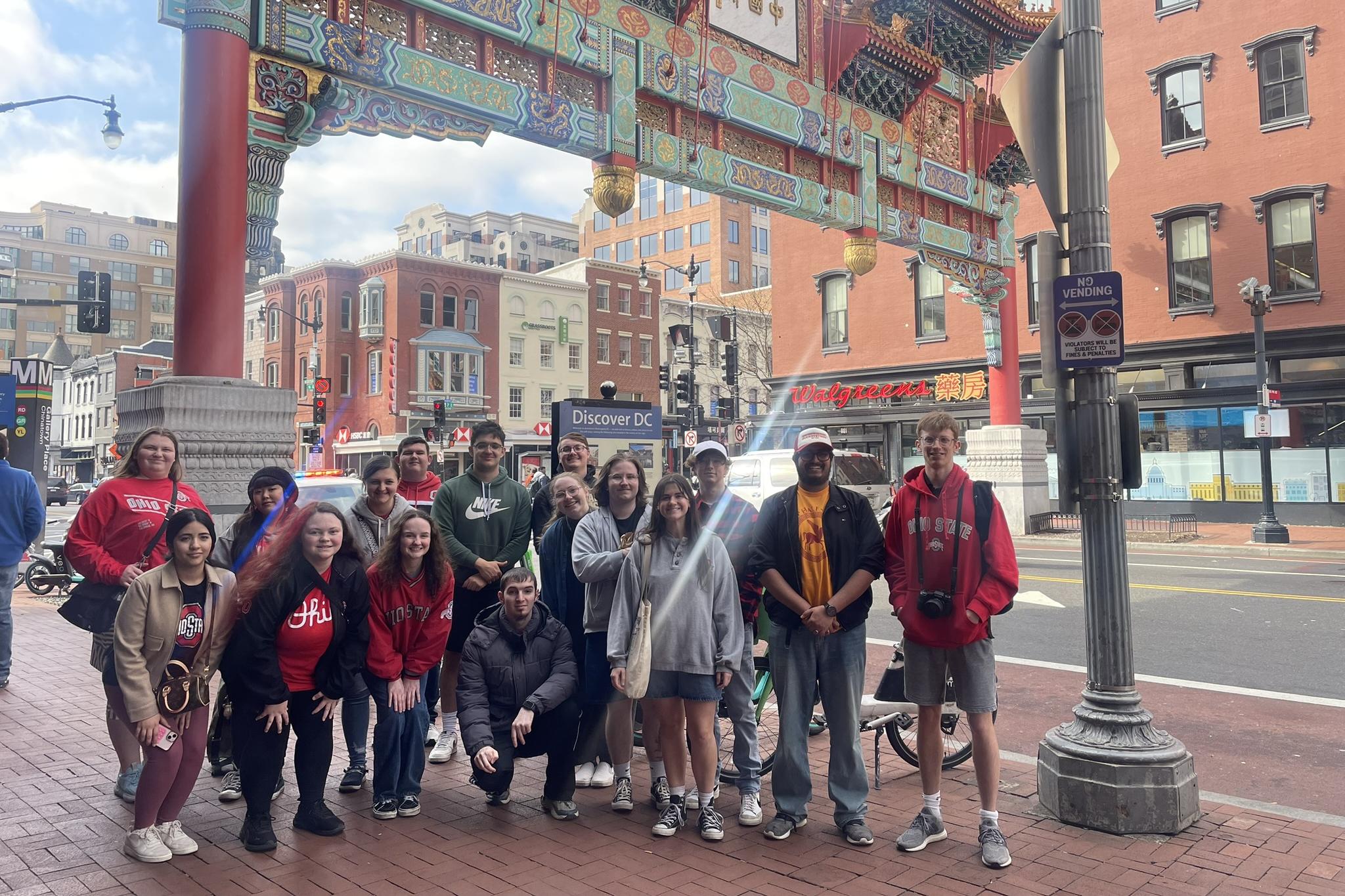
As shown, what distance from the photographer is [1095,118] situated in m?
5.46

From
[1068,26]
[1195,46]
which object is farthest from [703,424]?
[1068,26]

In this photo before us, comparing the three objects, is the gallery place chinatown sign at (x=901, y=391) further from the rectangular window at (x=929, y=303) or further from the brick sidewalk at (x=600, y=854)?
the brick sidewalk at (x=600, y=854)

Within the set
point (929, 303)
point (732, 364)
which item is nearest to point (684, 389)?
→ point (732, 364)

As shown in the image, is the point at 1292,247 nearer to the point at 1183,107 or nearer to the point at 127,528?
the point at 1183,107

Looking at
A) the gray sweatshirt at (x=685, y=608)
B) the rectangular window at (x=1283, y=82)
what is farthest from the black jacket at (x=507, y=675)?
the rectangular window at (x=1283, y=82)

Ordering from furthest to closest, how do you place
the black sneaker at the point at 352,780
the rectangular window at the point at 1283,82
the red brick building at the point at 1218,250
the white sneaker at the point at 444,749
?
the rectangular window at the point at 1283,82
the red brick building at the point at 1218,250
the white sneaker at the point at 444,749
the black sneaker at the point at 352,780

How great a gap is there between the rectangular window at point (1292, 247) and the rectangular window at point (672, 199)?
4967 centimetres

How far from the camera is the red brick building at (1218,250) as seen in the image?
22203 millimetres

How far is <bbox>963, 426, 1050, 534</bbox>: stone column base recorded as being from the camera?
75.0 feet

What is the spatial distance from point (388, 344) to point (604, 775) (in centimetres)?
4301

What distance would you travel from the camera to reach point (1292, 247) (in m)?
22.8

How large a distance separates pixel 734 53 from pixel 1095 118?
9.52m

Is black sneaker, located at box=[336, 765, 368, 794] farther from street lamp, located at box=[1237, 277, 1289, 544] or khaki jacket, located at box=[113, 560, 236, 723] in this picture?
→ street lamp, located at box=[1237, 277, 1289, 544]

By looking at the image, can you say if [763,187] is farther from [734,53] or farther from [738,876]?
[738,876]
